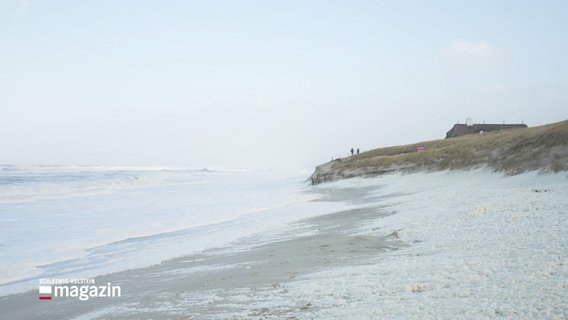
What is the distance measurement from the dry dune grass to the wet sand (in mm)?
12702

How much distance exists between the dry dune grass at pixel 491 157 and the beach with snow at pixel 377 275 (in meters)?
9.91

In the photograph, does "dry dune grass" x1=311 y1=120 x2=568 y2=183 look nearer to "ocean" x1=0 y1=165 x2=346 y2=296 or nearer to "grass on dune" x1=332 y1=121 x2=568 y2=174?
"grass on dune" x1=332 y1=121 x2=568 y2=174

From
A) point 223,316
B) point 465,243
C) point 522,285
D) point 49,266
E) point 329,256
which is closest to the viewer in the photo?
point 522,285

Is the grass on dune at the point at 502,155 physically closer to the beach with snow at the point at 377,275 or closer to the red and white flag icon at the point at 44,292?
the beach with snow at the point at 377,275

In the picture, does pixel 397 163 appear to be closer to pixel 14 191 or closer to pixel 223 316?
pixel 14 191

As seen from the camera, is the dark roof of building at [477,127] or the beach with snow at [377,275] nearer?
the beach with snow at [377,275]

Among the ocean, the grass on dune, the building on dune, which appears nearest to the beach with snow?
the ocean

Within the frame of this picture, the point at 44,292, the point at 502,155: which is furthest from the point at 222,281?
the point at 502,155

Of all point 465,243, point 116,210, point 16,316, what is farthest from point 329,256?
point 116,210

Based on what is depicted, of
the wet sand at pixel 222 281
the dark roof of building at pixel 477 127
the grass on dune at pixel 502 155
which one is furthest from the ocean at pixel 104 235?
the dark roof of building at pixel 477 127

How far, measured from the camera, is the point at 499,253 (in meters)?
7.52

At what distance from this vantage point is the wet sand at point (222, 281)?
22.1 feet

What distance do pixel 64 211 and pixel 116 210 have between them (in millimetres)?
2826

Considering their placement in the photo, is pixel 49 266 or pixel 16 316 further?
pixel 49 266
